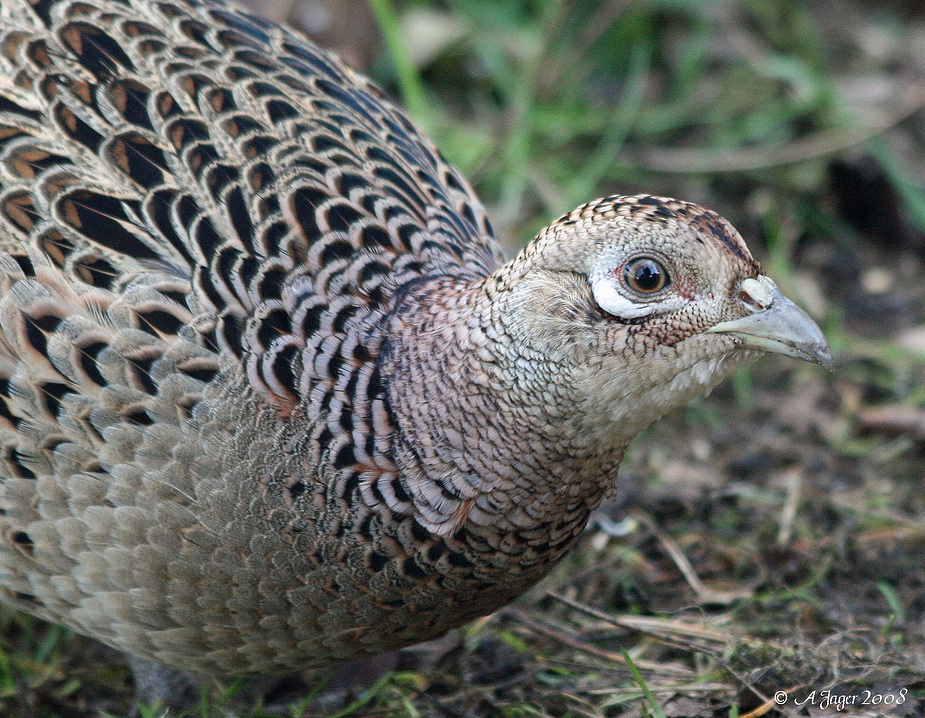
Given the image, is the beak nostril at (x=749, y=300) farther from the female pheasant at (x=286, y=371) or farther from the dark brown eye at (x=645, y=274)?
the dark brown eye at (x=645, y=274)

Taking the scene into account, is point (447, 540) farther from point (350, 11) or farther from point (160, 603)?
point (350, 11)

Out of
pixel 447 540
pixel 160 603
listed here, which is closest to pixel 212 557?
pixel 160 603

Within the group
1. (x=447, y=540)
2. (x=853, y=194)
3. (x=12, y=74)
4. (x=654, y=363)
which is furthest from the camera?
(x=853, y=194)

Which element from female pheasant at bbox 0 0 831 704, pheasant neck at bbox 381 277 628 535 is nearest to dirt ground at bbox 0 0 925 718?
female pheasant at bbox 0 0 831 704

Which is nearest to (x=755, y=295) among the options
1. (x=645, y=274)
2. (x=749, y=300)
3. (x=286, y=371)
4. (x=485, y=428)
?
(x=749, y=300)

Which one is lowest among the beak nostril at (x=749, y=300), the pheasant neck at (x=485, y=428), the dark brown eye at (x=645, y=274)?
the pheasant neck at (x=485, y=428)

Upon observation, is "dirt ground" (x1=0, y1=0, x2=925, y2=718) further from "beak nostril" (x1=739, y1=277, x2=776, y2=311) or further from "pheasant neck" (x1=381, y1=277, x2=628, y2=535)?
"beak nostril" (x1=739, y1=277, x2=776, y2=311)

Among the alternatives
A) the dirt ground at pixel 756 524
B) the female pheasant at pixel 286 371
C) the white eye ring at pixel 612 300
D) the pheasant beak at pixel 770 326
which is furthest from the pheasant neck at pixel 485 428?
the dirt ground at pixel 756 524
